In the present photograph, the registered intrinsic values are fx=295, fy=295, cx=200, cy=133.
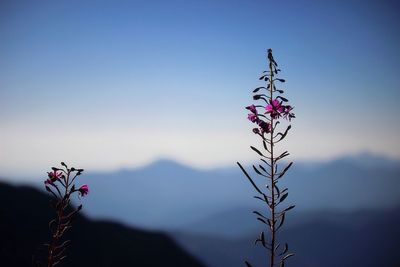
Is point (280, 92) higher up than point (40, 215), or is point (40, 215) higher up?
point (280, 92)

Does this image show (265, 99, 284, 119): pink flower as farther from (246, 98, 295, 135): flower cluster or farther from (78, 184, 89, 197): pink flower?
(78, 184, 89, 197): pink flower

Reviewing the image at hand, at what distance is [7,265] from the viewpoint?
67.3 feet

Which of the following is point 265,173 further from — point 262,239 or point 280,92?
point 280,92

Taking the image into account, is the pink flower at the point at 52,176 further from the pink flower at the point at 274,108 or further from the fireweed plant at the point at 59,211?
the pink flower at the point at 274,108

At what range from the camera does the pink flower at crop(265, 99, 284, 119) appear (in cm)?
371

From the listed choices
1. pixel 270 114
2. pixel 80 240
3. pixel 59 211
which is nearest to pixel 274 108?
pixel 270 114

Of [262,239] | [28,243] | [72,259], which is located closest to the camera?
[262,239]

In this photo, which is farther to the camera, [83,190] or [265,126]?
[83,190]

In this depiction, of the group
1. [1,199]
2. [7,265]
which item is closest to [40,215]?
[1,199]

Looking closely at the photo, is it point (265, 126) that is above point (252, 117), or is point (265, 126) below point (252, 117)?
below

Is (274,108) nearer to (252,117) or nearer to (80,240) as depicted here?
(252,117)

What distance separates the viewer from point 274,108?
3.76 metres

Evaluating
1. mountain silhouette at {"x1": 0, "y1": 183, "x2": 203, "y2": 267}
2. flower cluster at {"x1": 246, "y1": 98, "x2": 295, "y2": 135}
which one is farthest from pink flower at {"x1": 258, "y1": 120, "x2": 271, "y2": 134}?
mountain silhouette at {"x1": 0, "y1": 183, "x2": 203, "y2": 267}

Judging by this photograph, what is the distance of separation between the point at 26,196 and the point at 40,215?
18.9 feet
